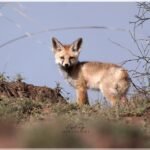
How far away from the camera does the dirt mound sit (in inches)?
441

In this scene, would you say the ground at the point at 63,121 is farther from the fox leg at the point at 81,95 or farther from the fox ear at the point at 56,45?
the fox ear at the point at 56,45

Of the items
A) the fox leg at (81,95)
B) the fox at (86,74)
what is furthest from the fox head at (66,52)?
the fox leg at (81,95)

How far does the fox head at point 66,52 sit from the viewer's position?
1279 centimetres

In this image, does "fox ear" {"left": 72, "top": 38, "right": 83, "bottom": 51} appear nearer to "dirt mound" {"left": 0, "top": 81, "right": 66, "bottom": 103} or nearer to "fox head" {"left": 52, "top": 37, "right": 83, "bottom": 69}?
"fox head" {"left": 52, "top": 37, "right": 83, "bottom": 69}

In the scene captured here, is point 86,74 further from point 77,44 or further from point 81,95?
point 77,44

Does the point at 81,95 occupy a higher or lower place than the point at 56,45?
lower

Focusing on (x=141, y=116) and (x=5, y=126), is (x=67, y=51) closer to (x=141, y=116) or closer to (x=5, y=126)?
(x=141, y=116)

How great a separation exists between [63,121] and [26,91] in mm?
6697

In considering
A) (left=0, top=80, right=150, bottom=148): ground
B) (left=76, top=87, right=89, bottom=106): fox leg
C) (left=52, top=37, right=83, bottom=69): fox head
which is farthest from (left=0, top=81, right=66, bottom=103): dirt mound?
(left=52, top=37, right=83, bottom=69): fox head

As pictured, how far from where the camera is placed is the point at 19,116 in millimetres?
8031

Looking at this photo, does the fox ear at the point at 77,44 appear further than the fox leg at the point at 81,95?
Yes

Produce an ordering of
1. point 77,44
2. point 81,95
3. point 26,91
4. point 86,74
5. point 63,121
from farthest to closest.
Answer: point 77,44 < point 86,74 < point 81,95 < point 26,91 < point 63,121

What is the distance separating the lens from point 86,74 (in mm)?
12711

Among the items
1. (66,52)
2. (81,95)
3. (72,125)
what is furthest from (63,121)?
(66,52)
